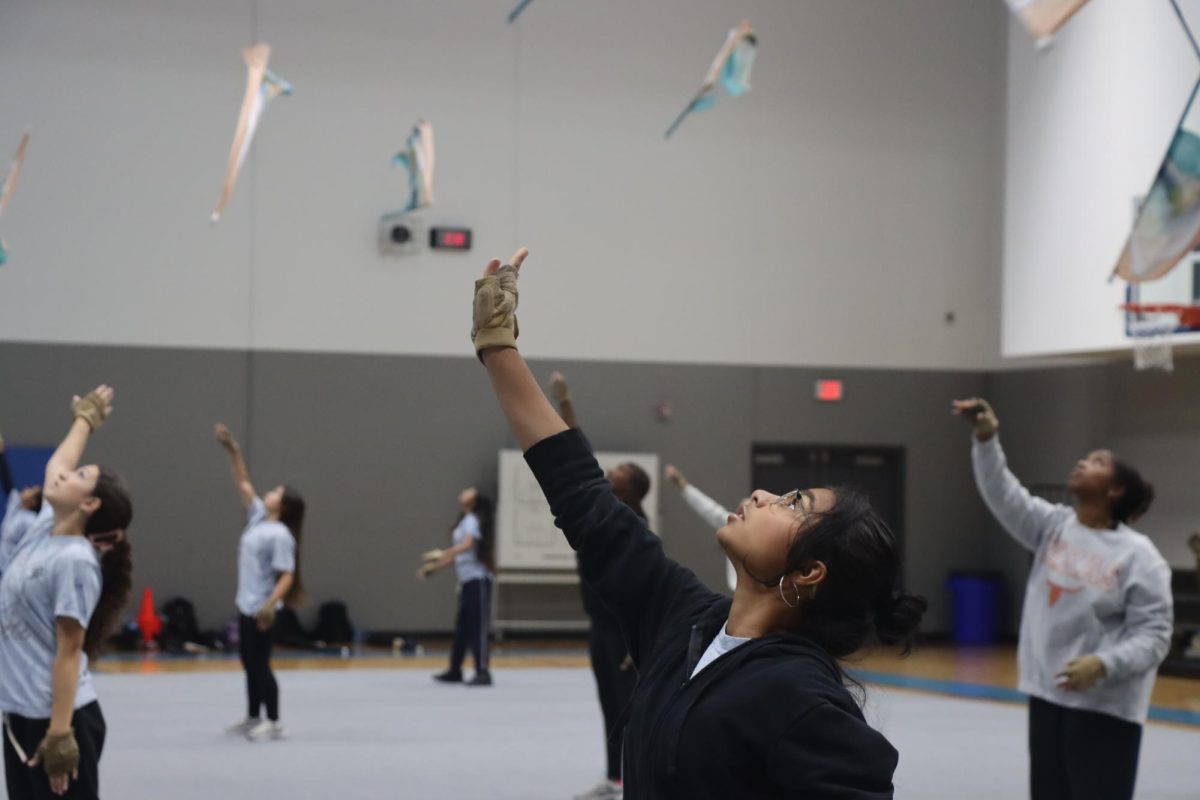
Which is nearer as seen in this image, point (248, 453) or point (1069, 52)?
point (1069, 52)

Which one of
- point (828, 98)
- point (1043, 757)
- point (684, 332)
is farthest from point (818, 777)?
point (828, 98)

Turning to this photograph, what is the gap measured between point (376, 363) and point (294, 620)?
311 cm

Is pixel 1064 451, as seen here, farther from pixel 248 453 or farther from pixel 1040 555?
pixel 1040 555

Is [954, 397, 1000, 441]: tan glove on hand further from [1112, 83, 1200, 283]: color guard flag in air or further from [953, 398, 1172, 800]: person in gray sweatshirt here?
[1112, 83, 1200, 283]: color guard flag in air

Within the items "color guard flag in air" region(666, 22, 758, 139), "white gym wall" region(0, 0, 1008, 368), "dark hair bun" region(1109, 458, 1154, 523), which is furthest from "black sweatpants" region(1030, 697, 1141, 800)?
"white gym wall" region(0, 0, 1008, 368)

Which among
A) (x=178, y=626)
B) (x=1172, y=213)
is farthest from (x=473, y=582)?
(x=1172, y=213)

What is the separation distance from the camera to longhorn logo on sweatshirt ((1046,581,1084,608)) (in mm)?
5608

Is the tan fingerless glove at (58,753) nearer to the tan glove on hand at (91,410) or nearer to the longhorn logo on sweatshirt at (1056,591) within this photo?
the tan glove on hand at (91,410)

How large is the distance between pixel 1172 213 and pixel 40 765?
8.03 metres

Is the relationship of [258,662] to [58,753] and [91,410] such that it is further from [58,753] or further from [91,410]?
[58,753]

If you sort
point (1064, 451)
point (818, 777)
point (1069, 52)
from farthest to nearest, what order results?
point (1064, 451) → point (1069, 52) → point (818, 777)

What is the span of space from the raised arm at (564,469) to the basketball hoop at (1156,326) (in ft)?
38.9

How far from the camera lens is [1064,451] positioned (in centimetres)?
1781

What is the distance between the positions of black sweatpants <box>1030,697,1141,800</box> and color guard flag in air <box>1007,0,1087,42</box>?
10.1 ft
